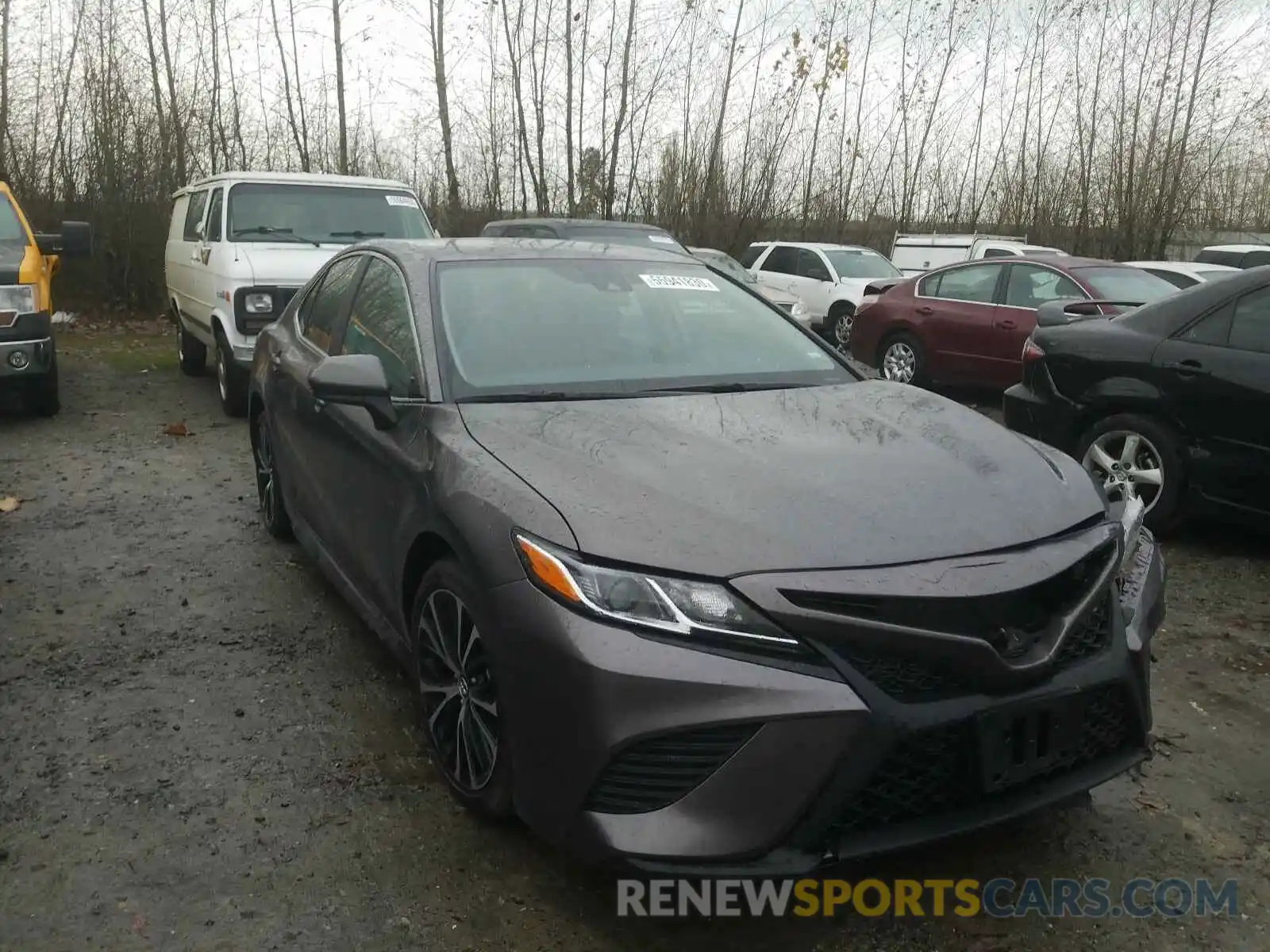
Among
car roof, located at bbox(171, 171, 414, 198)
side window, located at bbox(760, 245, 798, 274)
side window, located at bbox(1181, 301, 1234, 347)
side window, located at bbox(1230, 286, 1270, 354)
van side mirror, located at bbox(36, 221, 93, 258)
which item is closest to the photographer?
side window, located at bbox(1230, 286, 1270, 354)

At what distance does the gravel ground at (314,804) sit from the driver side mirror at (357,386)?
1.06m

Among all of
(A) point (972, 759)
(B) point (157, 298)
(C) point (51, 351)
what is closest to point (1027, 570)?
(A) point (972, 759)

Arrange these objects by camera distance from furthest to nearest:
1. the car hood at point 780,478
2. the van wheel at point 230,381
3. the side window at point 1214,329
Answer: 1. the van wheel at point 230,381
2. the side window at point 1214,329
3. the car hood at point 780,478

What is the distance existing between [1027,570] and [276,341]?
383 cm

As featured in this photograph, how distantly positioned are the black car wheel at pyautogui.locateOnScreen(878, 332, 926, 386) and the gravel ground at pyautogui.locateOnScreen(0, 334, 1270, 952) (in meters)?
6.35

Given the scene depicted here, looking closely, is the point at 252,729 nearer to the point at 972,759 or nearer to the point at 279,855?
the point at 279,855

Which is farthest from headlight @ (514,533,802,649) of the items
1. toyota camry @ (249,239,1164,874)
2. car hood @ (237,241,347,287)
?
car hood @ (237,241,347,287)

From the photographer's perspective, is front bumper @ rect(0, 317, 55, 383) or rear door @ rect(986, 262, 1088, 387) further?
rear door @ rect(986, 262, 1088, 387)

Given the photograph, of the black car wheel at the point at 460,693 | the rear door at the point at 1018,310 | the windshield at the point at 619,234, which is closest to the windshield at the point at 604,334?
the black car wheel at the point at 460,693

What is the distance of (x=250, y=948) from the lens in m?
2.49

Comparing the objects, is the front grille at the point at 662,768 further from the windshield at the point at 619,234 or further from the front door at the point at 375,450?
the windshield at the point at 619,234

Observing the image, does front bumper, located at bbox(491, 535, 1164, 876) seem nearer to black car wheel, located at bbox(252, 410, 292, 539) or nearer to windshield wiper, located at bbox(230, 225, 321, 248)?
black car wheel, located at bbox(252, 410, 292, 539)

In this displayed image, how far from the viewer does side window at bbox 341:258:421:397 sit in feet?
11.7

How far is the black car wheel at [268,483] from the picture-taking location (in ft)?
17.4
